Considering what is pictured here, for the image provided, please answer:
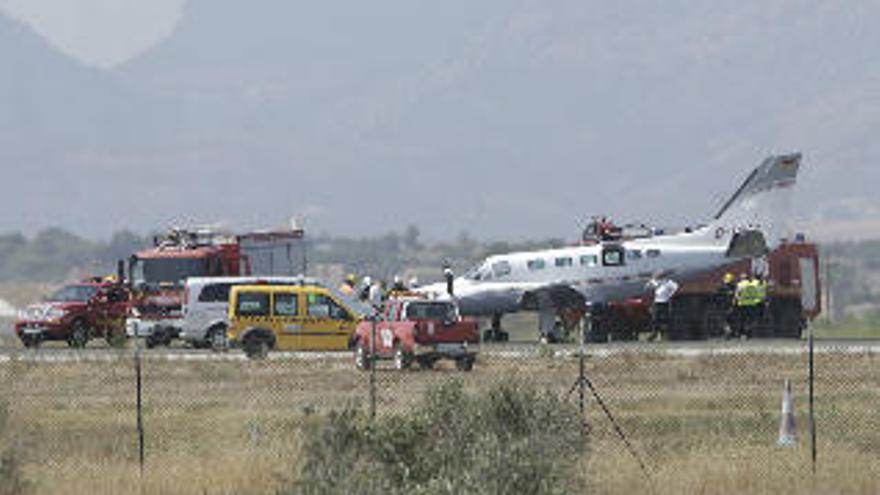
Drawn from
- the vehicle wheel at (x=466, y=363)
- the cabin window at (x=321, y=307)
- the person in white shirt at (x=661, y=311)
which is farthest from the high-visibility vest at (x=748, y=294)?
the vehicle wheel at (x=466, y=363)

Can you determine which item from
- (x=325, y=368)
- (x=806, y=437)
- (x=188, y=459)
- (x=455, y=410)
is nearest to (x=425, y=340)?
(x=325, y=368)

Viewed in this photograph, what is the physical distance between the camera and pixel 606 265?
67750 mm

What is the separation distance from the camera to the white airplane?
67438 mm

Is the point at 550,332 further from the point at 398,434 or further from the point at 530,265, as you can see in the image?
the point at 398,434

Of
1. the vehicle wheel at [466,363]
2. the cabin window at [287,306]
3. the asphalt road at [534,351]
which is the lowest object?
the vehicle wheel at [466,363]

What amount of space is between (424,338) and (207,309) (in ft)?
33.8

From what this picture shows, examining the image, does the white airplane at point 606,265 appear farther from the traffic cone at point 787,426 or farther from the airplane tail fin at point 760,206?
the traffic cone at point 787,426

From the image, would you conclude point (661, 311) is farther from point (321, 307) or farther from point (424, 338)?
point (424, 338)

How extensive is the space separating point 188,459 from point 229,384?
14844 mm

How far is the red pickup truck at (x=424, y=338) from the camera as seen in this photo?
4831 centimetres

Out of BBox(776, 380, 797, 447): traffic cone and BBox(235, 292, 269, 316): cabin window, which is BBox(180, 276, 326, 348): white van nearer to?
BBox(235, 292, 269, 316): cabin window

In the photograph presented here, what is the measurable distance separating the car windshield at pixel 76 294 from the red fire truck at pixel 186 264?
59.7 inches

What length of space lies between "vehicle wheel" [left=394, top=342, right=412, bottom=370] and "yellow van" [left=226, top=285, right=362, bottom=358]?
6.08 m

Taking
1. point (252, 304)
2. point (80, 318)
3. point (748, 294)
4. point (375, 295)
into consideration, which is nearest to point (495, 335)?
point (748, 294)
